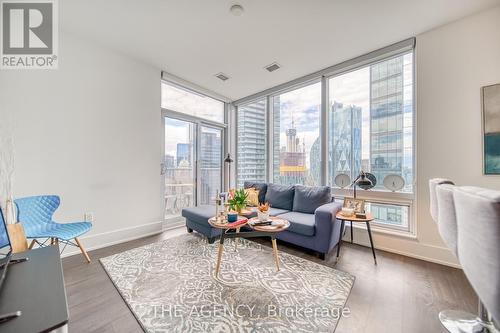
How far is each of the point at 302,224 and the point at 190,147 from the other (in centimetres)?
285

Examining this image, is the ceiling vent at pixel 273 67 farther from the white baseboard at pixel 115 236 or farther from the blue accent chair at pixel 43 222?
the blue accent chair at pixel 43 222

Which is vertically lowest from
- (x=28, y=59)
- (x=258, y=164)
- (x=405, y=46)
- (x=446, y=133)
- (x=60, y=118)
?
(x=258, y=164)

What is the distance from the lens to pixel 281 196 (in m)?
3.55

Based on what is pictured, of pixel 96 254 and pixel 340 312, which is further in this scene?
pixel 96 254

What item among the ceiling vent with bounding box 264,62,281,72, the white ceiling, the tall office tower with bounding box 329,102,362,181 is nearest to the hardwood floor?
the tall office tower with bounding box 329,102,362,181

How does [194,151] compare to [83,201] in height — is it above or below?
above

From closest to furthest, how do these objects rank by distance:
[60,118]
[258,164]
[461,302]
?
1. [461,302]
2. [60,118]
3. [258,164]

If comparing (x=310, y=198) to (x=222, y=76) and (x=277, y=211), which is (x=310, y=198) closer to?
(x=277, y=211)

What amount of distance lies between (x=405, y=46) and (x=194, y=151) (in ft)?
Result: 13.0

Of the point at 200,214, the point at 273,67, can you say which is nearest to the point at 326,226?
the point at 200,214

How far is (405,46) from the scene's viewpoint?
2.71 metres

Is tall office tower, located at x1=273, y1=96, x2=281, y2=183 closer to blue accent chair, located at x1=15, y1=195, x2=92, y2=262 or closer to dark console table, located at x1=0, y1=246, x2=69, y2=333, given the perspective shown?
blue accent chair, located at x1=15, y1=195, x2=92, y2=262

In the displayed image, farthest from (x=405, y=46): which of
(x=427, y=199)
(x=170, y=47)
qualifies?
(x=170, y=47)

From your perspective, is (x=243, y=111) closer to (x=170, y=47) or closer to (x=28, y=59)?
(x=170, y=47)
